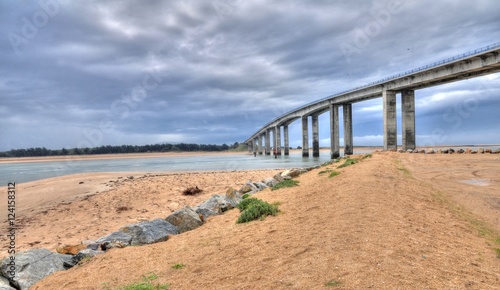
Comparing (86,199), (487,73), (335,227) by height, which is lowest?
(86,199)

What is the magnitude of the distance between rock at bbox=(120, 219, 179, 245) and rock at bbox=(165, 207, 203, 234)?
23 cm

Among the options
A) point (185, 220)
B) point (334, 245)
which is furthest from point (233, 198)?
point (334, 245)

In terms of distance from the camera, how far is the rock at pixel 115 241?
873cm

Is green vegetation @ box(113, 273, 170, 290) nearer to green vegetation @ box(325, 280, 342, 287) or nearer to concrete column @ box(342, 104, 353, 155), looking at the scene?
green vegetation @ box(325, 280, 342, 287)

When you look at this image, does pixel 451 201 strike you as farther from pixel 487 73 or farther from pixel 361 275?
pixel 487 73

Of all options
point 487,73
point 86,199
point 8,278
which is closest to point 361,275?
point 8,278

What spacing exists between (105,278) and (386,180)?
34.6 feet

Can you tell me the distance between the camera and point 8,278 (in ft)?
23.0

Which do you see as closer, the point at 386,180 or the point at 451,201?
the point at 451,201

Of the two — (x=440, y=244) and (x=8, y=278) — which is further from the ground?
(x=440, y=244)

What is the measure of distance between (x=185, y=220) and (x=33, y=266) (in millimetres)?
4328

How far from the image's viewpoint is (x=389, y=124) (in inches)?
1998

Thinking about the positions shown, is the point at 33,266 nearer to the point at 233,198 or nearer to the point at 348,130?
the point at 233,198

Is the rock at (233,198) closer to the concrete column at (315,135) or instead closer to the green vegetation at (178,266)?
the green vegetation at (178,266)
